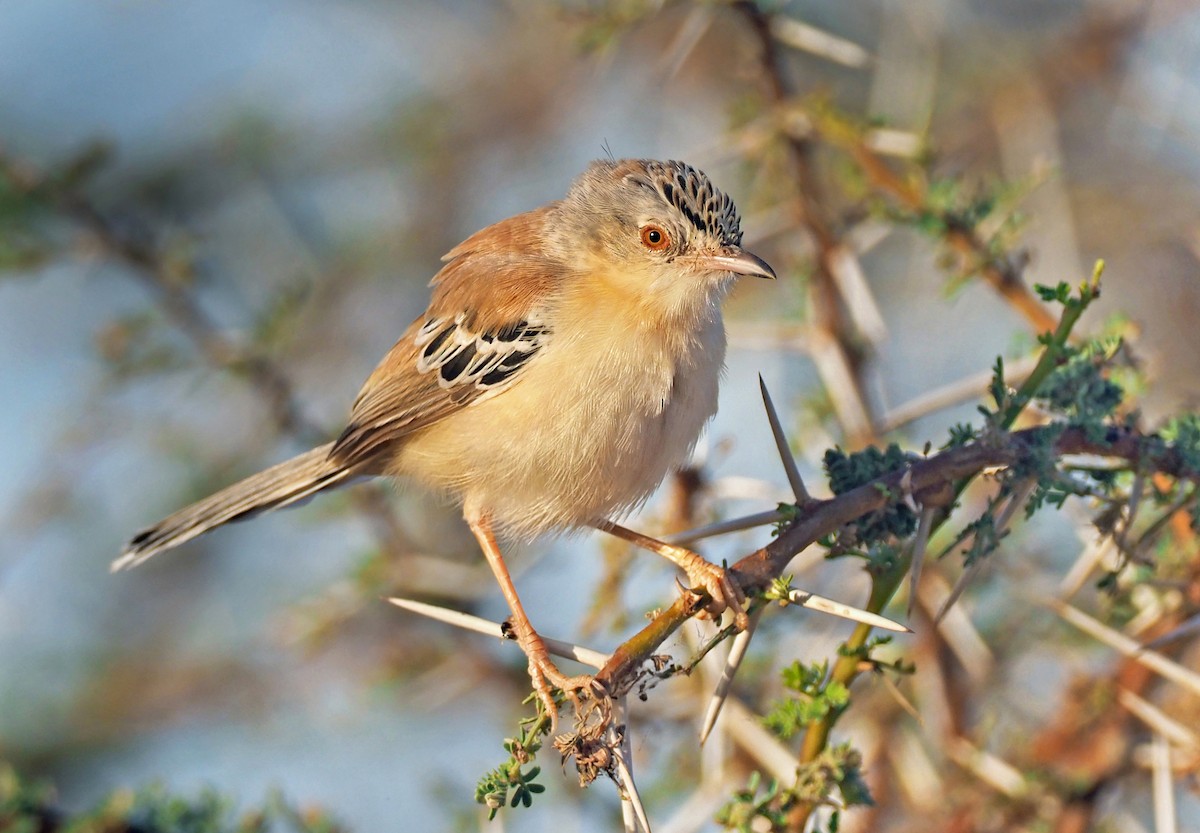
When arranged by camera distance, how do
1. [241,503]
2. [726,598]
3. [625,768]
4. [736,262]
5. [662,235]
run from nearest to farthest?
[625,768], [726,598], [736,262], [662,235], [241,503]

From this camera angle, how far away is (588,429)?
12.9 ft

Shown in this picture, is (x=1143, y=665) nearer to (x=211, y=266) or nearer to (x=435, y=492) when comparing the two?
(x=435, y=492)

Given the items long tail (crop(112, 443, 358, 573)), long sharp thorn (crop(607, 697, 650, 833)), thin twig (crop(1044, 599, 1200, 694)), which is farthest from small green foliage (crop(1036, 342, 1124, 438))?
long tail (crop(112, 443, 358, 573))

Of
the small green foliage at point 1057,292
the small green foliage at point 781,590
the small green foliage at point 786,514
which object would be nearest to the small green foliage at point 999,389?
the small green foliage at point 1057,292

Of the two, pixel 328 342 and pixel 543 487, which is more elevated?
pixel 328 342

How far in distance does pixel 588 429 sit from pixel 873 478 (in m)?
1.31

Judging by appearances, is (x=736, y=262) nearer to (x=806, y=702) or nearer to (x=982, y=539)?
(x=982, y=539)

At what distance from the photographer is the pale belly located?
12.9ft

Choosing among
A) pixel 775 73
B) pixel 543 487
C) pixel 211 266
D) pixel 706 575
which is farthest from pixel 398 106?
pixel 706 575

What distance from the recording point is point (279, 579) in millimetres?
6805

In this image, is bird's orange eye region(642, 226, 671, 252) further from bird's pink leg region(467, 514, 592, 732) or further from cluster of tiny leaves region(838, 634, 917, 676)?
cluster of tiny leaves region(838, 634, 917, 676)

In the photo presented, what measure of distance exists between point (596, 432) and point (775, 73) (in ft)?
5.20

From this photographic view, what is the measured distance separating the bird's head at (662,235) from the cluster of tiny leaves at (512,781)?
6.98 feet

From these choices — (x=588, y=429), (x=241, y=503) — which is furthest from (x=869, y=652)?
(x=241, y=503)
